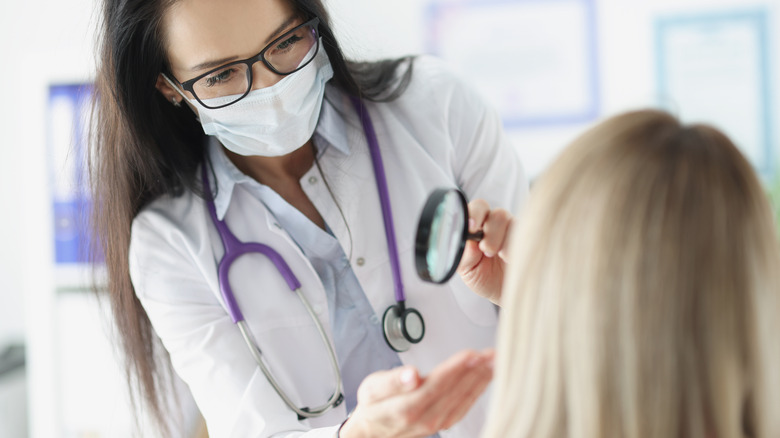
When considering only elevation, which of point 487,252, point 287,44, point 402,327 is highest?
point 287,44

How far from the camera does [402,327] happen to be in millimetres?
1296

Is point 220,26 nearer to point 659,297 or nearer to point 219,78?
point 219,78

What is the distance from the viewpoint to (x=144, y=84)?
1.28 m

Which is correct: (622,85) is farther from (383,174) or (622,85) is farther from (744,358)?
(744,358)

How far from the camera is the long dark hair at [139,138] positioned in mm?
1233

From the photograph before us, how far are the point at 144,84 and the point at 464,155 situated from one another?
0.64 metres

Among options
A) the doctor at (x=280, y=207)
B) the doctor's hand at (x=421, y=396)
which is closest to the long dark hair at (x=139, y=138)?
the doctor at (x=280, y=207)

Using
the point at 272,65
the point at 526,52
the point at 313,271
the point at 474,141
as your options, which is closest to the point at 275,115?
the point at 272,65

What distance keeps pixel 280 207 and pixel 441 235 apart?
0.55 m

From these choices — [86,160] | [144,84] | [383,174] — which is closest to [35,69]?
[86,160]

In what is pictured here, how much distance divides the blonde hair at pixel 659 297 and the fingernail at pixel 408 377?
0.19 metres

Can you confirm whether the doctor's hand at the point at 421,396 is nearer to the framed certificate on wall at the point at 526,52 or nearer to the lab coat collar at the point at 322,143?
the lab coat collar at the point at 322,143

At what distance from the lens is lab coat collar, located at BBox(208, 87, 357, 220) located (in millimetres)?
1392

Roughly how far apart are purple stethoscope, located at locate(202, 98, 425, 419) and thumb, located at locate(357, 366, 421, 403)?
29 cm
